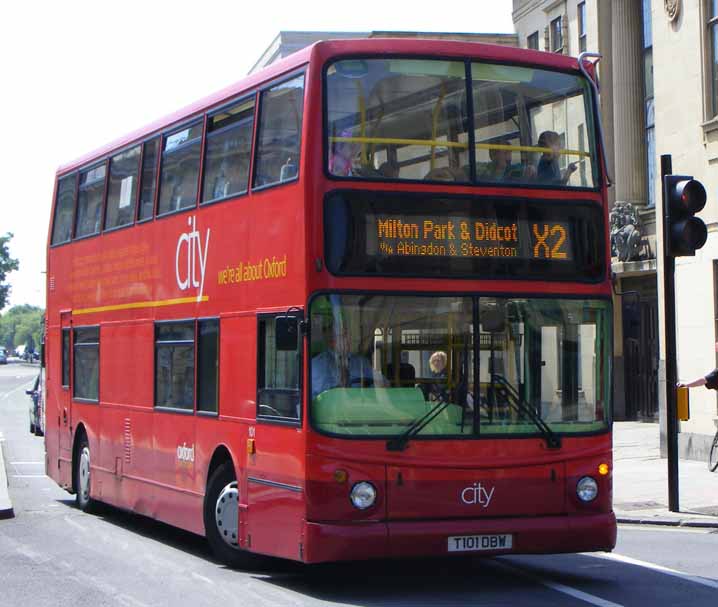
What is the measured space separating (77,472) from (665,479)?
7943 millimetres

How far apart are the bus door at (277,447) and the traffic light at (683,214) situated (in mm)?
5799

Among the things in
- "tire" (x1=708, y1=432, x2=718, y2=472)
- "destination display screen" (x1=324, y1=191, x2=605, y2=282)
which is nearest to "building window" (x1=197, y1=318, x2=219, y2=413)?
"destination display screen" (x1=324, y1=191, x2=605, y2=282)

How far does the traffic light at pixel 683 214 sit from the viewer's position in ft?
51.5

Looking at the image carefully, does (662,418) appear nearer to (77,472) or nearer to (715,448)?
(715,448)

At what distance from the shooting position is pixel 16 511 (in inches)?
709

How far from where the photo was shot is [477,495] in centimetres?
1082

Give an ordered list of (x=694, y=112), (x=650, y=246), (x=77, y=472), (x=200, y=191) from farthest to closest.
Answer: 1. (x=650, y=246)
2. (x=694, y=112)
3. (x=77, y=472)
4. (x=200, y=191)

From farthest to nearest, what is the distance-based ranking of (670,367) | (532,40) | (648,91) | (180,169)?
(532,40), (648,91), (670,367), (180,169)

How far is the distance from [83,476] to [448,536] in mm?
8003

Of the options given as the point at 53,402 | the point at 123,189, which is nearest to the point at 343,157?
the point at 123,189

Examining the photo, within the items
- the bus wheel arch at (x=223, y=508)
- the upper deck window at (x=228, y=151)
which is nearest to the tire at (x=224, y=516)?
the bus wheel arch at (x=223, y=508)

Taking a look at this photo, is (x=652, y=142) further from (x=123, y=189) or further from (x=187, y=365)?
(x=187, y=365)

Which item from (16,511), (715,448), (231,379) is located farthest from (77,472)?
(715,448)

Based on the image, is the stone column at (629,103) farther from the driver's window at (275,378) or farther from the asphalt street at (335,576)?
the driver's window at (275,378)
